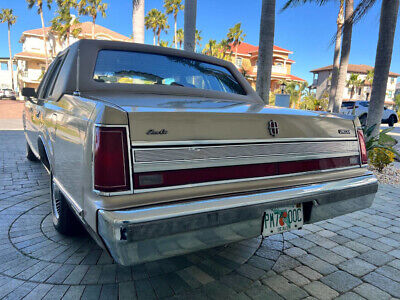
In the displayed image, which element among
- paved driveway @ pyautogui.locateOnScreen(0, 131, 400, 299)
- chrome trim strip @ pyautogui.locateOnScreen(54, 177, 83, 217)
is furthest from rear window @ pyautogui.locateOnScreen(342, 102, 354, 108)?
chrome trim strip @ pyautogui.locateOnScreen(54, 177, 83, 217)

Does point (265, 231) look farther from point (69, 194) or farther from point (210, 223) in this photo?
point (69, 194)

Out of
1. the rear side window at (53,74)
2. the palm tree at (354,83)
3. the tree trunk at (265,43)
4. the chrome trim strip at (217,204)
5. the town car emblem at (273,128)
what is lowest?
the chrome trim strip at (217,204)

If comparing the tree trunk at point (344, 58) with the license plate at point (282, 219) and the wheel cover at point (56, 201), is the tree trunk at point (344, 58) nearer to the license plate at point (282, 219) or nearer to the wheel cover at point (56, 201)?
the license plate at point (282, 219)

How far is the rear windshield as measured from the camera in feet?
8.71

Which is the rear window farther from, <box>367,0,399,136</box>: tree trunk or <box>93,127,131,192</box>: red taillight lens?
<box>93,127,131,192</box>: red taillight lens

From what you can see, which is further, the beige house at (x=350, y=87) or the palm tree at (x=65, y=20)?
the beige house at (x=350, y=87)

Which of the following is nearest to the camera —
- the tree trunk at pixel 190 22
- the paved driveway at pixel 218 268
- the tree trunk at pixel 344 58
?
the paved driveway at pixel 218 268

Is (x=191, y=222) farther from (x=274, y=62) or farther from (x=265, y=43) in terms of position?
(x=274, y=62)

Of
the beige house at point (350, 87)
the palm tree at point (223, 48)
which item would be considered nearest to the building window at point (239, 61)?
the palm tree at point (223, 48)

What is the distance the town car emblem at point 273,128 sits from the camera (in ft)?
6.47

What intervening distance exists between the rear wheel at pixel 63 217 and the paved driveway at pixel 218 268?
0.10m

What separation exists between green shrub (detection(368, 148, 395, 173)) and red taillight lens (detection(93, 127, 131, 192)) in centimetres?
598

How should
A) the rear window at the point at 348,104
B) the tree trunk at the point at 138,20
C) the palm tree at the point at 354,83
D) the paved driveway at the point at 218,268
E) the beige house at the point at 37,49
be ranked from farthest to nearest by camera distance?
the palm tree at the point at 354,83
the beige house at the point at 37,49
the rear window at the point at 348,104
the tree trunk at the point at 138,20
the paved driveway at the point at 218,268

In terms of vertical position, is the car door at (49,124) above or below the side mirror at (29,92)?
below
